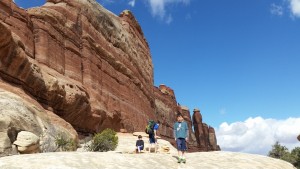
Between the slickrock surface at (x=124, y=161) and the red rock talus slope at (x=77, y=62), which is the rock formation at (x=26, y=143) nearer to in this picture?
the slickrock surface at (x=124, y=161)

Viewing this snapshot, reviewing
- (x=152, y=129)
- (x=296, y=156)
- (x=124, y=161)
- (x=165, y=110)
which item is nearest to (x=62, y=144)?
(x=152, y=129)

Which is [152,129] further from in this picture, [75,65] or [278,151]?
Result: [278,151]

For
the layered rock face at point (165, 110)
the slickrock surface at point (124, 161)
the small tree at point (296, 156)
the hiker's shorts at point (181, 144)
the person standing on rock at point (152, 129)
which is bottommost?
the small tree at point (296, 156)

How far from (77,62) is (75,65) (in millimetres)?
959

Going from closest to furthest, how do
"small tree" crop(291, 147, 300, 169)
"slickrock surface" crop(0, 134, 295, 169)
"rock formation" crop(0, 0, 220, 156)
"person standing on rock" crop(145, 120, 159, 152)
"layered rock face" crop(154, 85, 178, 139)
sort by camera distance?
"slickrock surface" crop(0, 134, 295, 169)
"person standing on rock" crop(145, 120, 159, 152)
"rock formation" crop(0, 0, 220, 156)
"small tree" crop(291, 147, 300, 169)
"layered rock face" crop(154, 85, 178, 139)

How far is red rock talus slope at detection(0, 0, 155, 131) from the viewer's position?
100ft

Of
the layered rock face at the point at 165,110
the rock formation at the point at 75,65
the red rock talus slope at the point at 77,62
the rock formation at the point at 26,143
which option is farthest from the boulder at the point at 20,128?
the layered rock face at the point at 165,110

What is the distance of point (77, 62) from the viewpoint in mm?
42969

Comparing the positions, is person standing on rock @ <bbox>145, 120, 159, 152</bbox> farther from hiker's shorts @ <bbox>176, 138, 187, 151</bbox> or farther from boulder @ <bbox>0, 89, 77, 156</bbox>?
boulder @ <bbox>0, 89, 77, 156</bbox>

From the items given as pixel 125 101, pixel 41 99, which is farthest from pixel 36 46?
pixel 125 101

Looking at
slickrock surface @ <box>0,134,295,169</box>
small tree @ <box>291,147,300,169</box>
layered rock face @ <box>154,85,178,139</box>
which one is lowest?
small tree @ <box>291,147,300,169</box>

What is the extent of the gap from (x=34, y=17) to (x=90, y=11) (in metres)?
12.8

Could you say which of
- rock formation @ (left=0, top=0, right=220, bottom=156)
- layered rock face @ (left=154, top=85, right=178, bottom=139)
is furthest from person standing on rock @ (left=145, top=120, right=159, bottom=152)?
layered rock face @ (left=154, top=85, right=178, bottom=139)

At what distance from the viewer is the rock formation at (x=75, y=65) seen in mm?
28906
